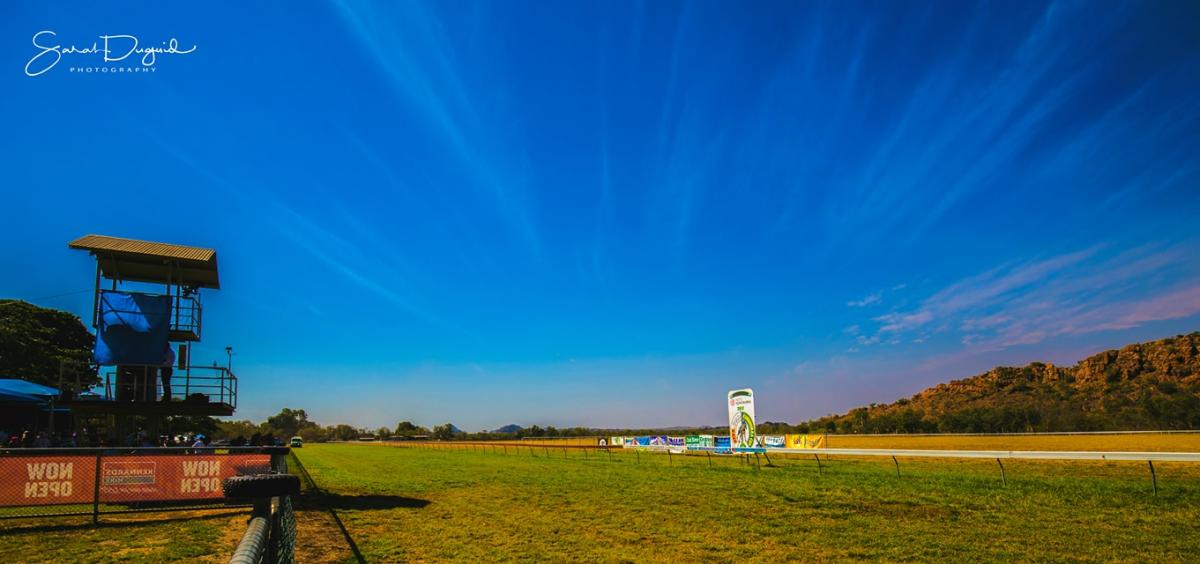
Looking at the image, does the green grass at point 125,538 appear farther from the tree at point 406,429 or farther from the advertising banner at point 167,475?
the tree at point 406,429

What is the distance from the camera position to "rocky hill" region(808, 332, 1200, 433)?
289ft

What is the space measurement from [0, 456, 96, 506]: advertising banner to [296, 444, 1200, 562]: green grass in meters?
5.38

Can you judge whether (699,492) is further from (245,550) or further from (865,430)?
(865,430)

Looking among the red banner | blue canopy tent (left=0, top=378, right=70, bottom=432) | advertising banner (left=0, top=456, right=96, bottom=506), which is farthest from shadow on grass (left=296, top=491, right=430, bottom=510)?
blue canopy tent (left=0, top=378, right=70, bottom=432)

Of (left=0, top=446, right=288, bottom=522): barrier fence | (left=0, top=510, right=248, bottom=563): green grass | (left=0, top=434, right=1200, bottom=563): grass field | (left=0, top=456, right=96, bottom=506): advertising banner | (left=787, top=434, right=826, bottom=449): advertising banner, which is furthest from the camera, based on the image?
(left=787, top=434, right=826, bottom=449): advertising banner

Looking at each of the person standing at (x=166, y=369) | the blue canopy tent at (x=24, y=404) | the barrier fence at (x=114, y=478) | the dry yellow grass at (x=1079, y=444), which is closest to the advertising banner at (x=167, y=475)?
the barrier fence at (x=114, y=478)

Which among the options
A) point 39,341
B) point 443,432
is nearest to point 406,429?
point 443,432

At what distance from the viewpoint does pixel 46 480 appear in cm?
1304

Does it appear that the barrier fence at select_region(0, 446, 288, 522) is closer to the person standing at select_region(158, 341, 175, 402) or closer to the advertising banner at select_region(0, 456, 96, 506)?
the advertising banner at select_region(0, 456, 96, 506)

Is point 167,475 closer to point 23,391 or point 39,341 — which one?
point 23,391

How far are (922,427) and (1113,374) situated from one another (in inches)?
2843

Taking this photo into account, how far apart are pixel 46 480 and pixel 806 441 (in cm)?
4721

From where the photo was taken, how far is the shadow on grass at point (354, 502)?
1722 cm

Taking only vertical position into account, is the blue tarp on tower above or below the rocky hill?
above
